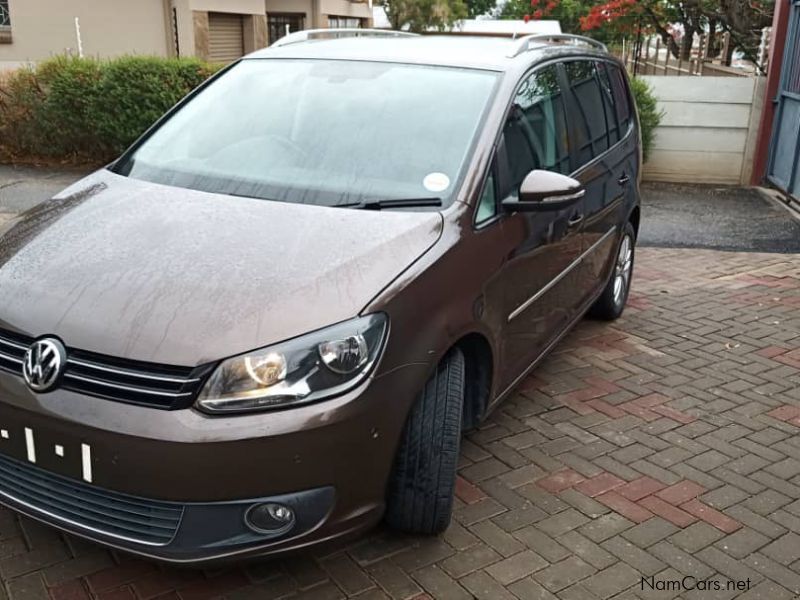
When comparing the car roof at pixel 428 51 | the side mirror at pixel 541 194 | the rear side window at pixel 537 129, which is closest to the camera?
the side mirror at pixel 541 194

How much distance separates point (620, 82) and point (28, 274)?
13.8ft

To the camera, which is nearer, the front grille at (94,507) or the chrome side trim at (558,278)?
the front grille at (94,507)

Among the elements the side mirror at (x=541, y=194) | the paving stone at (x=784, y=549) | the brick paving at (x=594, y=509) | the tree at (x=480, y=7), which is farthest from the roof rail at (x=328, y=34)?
the tree at (x=480, y=7)

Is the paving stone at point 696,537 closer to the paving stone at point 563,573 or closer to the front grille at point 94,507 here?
the paving stone at point 563,573

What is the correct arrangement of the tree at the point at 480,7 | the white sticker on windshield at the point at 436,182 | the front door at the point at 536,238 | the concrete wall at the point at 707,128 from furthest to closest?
the tree at the point at 480,7
the concrete wall at the point at 707,128
the front door at the point at 536,238
the white sticker on windshield at the point at 436,182

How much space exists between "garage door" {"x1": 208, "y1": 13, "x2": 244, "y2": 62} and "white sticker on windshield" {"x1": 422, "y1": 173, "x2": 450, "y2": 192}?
807 inches

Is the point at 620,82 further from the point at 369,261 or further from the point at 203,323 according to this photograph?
the point at 203,323

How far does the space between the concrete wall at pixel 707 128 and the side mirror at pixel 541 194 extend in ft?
26.4

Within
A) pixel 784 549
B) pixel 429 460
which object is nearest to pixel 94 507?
pixel 429 460

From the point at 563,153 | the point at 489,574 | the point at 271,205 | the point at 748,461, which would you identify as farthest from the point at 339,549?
the point at 563,153

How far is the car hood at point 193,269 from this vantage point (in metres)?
2.41

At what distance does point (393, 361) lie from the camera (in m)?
2.56

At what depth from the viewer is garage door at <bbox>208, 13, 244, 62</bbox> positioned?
22812mm

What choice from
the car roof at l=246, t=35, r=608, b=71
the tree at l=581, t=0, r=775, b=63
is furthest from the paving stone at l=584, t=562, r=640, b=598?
the tree at l=581, t=0, r=775, b=63
